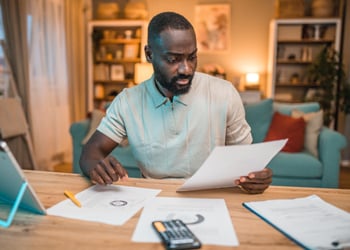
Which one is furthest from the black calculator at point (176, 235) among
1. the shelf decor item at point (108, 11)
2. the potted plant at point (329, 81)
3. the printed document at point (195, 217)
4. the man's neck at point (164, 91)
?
the shelf decor item at point (108, 11)

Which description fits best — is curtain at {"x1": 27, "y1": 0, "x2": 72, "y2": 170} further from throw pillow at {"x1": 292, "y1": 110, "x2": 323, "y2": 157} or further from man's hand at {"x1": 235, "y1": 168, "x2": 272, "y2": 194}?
man's hand at {"x1": 235, "y1": 168, "x2": 272, "y2": 194}

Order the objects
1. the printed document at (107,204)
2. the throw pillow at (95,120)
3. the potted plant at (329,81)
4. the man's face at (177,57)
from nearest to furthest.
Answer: the printed document at (107,204) < the man's face at (177,57) < the throw pillow at (95,120) < the potted plant at (329,81)

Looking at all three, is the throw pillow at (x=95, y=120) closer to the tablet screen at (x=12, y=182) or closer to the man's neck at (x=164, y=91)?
the man's neck at (x=164, y=91)

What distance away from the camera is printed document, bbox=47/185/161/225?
2.42 feet

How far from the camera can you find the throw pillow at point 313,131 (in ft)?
9.00

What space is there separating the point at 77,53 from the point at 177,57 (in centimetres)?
400

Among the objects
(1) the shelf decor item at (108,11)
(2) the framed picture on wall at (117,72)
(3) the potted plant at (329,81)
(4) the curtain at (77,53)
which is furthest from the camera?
(2) the framed picture on wall at (117,72)

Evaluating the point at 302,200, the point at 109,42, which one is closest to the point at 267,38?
the point at 109,42

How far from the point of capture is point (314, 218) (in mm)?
733

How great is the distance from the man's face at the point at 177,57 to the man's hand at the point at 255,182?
15.5 inches

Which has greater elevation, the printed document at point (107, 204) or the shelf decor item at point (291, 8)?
the shelf decor item at point (291, 8)

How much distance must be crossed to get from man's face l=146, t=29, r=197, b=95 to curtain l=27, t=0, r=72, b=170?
2.82 meters

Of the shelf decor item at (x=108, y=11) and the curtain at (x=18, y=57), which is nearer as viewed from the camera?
the curtain at (x=18, y=57)

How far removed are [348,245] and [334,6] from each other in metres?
4.71
